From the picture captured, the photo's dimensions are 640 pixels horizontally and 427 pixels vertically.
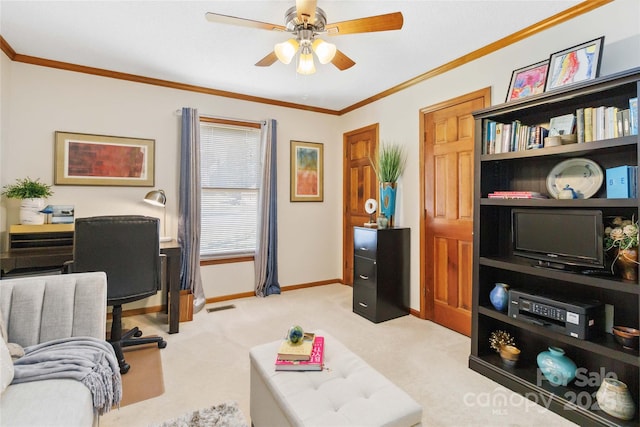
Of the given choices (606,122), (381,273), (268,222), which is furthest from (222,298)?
(606,122)

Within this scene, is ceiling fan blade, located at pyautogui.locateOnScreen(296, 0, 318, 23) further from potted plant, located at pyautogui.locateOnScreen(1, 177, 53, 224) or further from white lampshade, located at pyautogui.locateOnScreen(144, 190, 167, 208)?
potted plant, located at pyautogui.locateOnScreen(1, 177, 53, 224)

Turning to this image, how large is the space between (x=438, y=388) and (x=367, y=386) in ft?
3.21

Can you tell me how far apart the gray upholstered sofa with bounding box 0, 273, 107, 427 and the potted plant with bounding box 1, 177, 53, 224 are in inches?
60.5

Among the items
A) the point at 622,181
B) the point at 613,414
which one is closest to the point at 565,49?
the point at 622,181

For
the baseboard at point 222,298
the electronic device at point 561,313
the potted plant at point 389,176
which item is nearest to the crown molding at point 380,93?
the potted plant at point 389,176

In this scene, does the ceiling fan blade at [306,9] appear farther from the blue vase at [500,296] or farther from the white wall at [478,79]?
the blue vase at [500,296]

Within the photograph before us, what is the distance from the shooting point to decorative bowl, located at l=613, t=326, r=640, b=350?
1.66 m

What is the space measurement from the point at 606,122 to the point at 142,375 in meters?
3.33

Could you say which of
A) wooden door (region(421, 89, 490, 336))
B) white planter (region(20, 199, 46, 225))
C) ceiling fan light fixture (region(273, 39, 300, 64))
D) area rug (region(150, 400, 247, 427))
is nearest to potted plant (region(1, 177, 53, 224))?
white planter (region(20, 199, 46, 225))

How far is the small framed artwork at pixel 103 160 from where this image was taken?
10.1ft

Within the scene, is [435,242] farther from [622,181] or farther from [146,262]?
[146,262]

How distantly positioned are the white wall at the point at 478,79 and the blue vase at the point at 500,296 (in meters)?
1.10

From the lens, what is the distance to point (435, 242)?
3.26 meters

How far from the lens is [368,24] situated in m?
1.82
